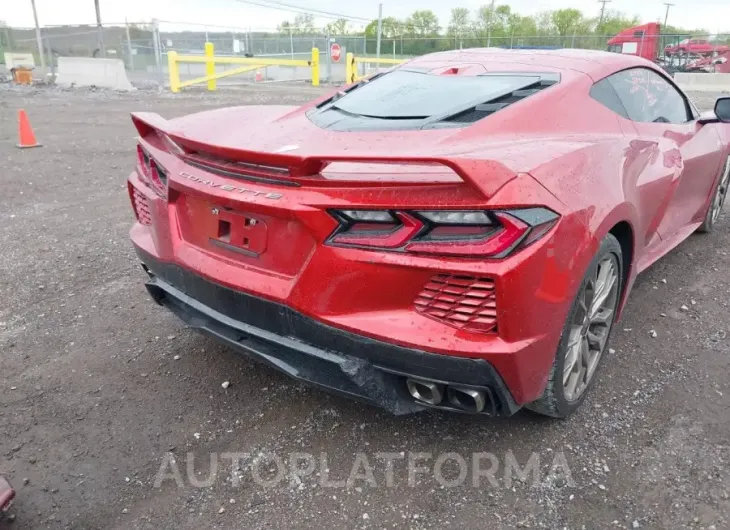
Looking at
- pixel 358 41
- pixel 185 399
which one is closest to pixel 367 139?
pixel 185 399

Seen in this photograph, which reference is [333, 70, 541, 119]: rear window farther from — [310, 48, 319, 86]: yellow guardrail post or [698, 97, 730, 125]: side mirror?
[310, 48, 319, 86]: yellow guardrail post

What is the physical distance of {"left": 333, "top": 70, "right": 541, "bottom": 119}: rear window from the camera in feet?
8.98

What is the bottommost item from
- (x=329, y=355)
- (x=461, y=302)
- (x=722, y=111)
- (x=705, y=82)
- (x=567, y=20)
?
(x=705, y=82)

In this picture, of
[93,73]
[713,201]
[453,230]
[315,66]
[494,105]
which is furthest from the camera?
[315,66]

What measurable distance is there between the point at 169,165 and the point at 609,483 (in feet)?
7.13

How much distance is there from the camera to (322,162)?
199 centimetres

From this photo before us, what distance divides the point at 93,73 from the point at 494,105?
22.0m

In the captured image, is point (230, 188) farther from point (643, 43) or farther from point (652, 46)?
point (652, 46)

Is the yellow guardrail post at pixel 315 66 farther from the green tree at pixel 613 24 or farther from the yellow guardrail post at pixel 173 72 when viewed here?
the green tree at pixel 613 24

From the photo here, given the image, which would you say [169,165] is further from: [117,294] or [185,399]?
[117,294]

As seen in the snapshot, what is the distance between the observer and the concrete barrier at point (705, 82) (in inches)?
901

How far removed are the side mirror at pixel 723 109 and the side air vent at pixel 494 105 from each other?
5.31 feet

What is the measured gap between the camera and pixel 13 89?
19844 millimetres

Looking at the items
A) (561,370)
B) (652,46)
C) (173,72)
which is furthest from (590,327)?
(652,46)
